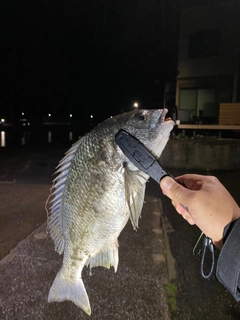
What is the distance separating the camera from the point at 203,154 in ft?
33.5

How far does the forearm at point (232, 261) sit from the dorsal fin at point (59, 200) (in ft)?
3.58

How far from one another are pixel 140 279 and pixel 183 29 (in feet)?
49.9

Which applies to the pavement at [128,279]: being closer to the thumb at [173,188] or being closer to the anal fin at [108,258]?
the anal fin at [108,258]

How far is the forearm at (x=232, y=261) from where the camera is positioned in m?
1.39

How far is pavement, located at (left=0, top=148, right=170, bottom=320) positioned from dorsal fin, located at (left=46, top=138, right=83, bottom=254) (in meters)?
1.16

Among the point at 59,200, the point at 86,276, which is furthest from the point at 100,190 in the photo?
the point at 86,276

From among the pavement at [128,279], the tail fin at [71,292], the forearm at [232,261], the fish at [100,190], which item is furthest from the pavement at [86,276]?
the forearm at [232,261]

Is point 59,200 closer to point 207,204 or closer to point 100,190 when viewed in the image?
point 100,190

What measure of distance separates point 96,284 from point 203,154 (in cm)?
792

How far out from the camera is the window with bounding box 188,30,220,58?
48.8ft

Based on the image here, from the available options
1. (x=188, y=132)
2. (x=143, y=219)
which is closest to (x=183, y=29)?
(x=188, y=132)

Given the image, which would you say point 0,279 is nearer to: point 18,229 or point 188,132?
point 18,229

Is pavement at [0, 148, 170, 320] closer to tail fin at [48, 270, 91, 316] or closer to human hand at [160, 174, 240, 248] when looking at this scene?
tail fin at [48, 270, 91, 316]

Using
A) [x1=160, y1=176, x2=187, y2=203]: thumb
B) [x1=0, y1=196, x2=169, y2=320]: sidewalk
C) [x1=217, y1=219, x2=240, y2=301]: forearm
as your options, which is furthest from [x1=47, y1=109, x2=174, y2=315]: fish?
[x1=0, y1=196, x2=169, y2=320]: sidewalk
